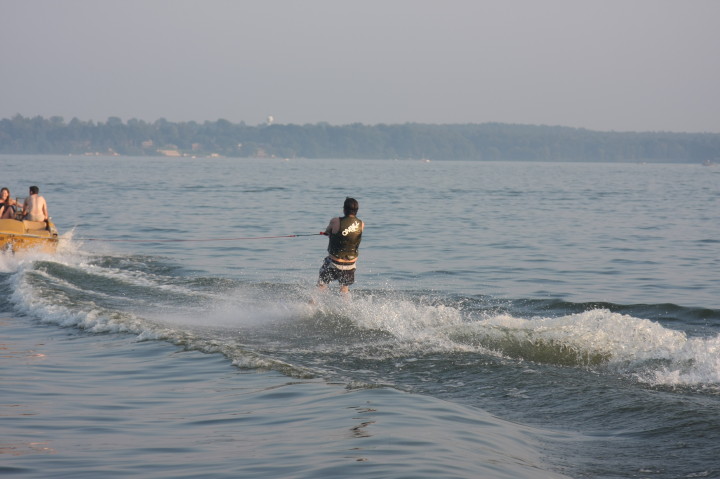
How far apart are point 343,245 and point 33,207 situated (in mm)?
9150

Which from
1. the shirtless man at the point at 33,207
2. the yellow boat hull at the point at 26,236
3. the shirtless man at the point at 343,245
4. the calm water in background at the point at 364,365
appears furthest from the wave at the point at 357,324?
the shirtless man at the point at 33,207

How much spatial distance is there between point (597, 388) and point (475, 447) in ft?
7.76

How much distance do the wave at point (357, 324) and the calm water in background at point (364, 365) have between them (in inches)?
1.6

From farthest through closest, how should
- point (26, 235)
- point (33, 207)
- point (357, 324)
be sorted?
point (33, 207)
point (26, 235)
point (357, 324)

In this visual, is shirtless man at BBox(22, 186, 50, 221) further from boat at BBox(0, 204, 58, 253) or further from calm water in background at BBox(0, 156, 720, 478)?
calm water in background at BBox(0, 156, 720, 478)

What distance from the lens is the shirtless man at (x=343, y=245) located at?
1239 cm

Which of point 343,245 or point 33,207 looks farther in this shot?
point 33,207

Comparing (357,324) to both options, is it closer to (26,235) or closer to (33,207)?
(26,235)

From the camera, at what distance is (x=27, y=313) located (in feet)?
42.5

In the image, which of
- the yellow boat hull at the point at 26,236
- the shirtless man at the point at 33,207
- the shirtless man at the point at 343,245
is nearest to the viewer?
the shirtless man at the point at 343,245

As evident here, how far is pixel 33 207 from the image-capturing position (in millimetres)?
18859

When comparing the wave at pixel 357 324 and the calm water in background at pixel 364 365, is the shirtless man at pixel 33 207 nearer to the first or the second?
the calm water in background at pixel 364 365

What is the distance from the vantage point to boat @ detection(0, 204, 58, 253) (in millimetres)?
18344

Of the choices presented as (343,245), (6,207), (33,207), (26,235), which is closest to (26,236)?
(26,235)
